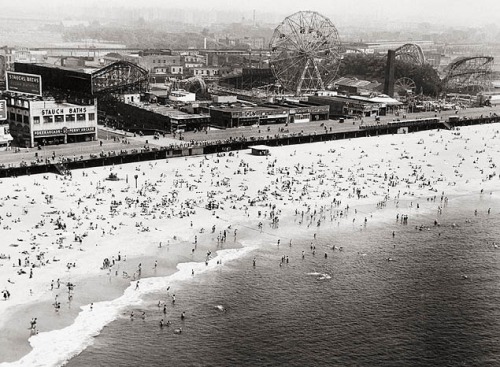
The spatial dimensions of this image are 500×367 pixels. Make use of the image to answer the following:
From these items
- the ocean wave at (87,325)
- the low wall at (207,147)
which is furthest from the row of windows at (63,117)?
the ocean wave at (87,325)

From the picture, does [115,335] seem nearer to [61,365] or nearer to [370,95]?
[61,365]

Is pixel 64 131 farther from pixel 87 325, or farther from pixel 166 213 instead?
pixel 87 325

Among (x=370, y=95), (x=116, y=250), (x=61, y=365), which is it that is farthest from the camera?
(x=370, y=95)

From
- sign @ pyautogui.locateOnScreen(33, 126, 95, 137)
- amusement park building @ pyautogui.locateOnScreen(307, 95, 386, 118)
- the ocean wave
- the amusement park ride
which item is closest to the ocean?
the ocean wave

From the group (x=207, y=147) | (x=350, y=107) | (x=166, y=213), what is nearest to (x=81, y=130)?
(x=207, y=147)

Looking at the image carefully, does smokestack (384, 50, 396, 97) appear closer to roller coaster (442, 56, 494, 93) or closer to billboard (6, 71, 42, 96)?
roller coaster (442, 56, 494, 93)

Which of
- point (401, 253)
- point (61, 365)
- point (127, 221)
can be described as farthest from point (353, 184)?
point (61, 365)
